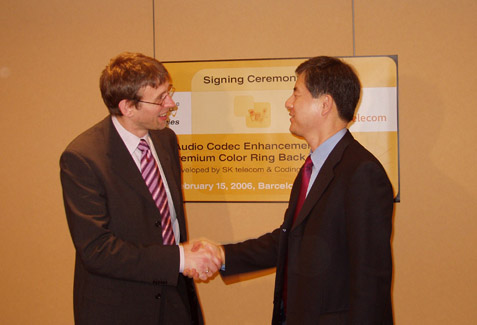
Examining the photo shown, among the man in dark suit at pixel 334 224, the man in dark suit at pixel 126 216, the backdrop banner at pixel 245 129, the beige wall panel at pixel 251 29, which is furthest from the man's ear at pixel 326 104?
the beige wall panel at pixel 251 29

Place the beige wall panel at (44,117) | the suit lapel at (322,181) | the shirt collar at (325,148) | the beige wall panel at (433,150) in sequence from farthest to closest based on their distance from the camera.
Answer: the beige wall panel at (44,117) < the beige wall panel at (433,150) < the shirt collar at (325,148) < the suit lapel at (322,181)

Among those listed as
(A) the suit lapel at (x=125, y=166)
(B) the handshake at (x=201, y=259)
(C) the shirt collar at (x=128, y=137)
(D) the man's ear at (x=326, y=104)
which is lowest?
(B) the handshake at (x=201, y=259)

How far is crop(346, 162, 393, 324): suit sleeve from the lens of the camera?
1.59 meters

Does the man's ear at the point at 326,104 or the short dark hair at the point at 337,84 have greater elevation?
the short dark hair at the point at 337,84

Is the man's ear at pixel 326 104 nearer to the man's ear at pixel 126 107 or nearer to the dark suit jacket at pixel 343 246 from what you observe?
the dark suit jacket at pixel 343 246

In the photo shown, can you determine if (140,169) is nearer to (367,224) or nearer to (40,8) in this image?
(367,224)

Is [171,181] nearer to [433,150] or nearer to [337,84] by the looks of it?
[337,84]

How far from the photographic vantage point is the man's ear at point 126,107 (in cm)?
214

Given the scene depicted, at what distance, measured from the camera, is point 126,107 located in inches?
84.5

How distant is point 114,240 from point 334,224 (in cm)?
101

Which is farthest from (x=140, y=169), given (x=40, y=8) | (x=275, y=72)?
(x=40, y=8)

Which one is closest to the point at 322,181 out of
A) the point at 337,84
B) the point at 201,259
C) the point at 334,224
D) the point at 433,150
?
the point at 334,224

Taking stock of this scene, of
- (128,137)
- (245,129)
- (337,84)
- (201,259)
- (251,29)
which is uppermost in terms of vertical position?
(251,29)

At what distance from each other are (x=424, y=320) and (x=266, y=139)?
1.79 m
